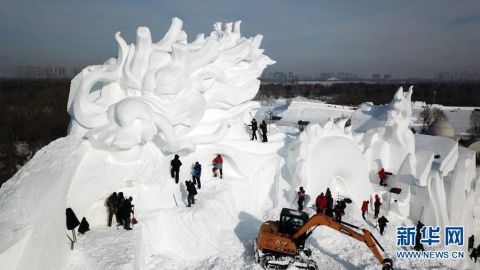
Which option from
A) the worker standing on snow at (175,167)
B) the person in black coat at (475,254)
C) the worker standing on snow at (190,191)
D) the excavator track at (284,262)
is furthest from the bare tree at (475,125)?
the worker standing on snow at (190,191)

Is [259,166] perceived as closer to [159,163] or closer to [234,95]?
[234,95]

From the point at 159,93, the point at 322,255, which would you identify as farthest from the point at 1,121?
the point at 322,255

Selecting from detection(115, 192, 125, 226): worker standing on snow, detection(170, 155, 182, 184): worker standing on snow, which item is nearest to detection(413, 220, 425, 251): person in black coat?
detection(170, 155, 182, 184): worker standing on snow

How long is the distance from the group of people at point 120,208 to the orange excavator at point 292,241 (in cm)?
445

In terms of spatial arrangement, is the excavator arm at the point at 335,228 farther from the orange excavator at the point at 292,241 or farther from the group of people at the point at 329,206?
the group of people at the point at 329,206

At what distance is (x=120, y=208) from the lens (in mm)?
12734

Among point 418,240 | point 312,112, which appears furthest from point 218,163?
point 312,112

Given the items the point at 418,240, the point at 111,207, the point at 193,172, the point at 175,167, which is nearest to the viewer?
the point at 111,207

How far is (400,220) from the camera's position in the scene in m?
19.8

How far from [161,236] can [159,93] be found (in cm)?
563

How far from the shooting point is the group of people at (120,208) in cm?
1263

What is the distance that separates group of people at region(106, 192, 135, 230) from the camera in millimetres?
12633

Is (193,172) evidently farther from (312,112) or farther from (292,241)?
(312,112)

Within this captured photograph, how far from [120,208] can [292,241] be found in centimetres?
584
